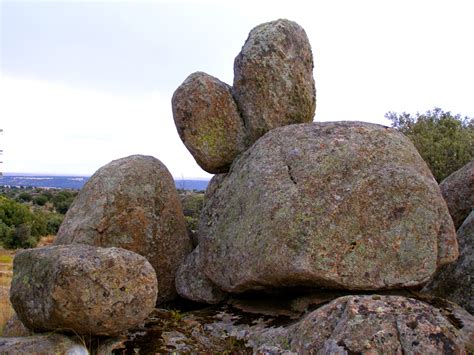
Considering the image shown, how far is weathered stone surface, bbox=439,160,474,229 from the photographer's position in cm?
1218

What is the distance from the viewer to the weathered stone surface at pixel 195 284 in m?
10.7

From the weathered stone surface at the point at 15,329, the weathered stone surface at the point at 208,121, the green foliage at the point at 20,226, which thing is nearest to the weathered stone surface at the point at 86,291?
the weathered stone surface at the point at 15,329

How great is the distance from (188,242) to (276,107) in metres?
3.60

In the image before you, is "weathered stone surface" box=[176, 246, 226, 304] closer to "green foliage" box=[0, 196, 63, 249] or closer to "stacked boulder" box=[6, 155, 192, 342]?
"stacked boulder" box=[6, 155, 192, 342]

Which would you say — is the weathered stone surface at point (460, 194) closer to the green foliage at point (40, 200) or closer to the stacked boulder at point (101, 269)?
the stacked boulder at point (101, 269)

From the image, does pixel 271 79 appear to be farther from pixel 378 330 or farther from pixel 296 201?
pixel 378 330

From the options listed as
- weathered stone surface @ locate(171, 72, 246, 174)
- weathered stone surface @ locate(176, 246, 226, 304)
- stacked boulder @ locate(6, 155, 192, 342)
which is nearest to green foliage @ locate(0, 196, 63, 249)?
stacked boulder @ locate(6, 155, 192, 342)

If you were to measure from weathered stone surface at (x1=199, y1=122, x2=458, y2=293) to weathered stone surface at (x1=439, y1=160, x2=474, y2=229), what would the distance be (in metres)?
3.08

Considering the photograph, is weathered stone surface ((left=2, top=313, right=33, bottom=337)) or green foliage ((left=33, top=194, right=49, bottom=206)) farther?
green foliage ((left=33, top=194, right=49, bottom=206))

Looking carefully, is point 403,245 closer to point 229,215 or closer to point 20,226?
point 229,215

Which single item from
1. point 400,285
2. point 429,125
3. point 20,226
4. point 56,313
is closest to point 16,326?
point 56,313

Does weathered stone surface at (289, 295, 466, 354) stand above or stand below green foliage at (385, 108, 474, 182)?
below

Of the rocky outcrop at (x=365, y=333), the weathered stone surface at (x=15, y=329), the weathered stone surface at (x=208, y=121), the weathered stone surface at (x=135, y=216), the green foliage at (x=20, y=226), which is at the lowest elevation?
the green foliage at (x=20, y=226)

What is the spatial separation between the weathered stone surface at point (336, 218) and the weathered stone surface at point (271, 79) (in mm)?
1469
